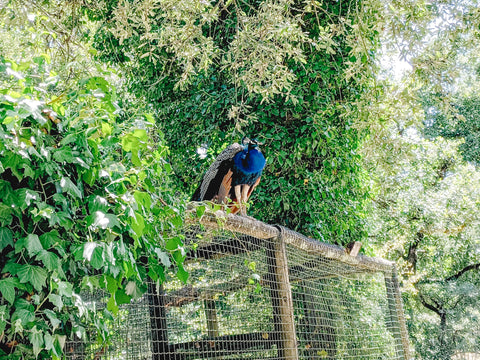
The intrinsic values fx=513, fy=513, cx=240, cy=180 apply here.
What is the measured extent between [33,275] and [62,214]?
19 centimetres

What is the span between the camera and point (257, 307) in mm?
2867

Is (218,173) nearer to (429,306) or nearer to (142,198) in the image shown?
(142,198)

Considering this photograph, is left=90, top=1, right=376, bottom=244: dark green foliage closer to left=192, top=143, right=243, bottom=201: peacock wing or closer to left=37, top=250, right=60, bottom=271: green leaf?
left=192, top=143, right=243, bottom=201: peacock wing

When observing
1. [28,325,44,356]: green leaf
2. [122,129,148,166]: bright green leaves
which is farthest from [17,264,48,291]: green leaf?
[122,129,148,166]: bright green leaves

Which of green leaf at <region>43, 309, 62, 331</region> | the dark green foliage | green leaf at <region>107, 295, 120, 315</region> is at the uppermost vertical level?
the dark green foliage

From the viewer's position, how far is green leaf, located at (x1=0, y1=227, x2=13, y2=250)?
4.60 ft

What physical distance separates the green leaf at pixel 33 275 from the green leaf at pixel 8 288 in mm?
23

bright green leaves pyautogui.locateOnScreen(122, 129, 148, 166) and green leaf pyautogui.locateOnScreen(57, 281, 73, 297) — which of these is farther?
bright green leaves pyautogui.locateOnScreen(122, 129, 148, 166)

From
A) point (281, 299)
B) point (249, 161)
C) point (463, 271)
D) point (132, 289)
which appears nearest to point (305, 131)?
point (249, 161)

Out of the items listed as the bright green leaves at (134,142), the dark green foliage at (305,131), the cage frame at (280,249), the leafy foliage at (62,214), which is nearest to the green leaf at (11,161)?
Answer: the leafy foliage at (62,214)

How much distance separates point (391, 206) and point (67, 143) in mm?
8856

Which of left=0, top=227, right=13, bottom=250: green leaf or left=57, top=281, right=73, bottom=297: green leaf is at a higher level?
left=0, top=227, right=13, bottom=250: green leaf

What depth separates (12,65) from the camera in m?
1.57

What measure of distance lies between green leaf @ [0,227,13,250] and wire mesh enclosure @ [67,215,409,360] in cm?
52
